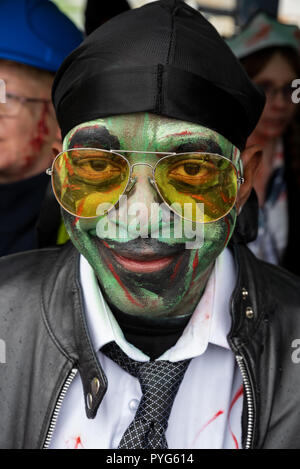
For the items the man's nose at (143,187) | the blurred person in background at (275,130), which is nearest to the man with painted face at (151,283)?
the man's nose at (143,187)

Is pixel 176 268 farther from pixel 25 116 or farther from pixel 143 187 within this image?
pixel 25 116

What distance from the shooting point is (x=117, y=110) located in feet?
4.82

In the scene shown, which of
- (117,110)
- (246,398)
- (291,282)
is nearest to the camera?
(117,110)

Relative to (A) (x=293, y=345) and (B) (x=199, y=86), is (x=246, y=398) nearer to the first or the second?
(A) (x=293, y=345)

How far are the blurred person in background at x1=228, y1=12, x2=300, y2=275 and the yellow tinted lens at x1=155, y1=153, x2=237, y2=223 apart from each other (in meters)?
1.38

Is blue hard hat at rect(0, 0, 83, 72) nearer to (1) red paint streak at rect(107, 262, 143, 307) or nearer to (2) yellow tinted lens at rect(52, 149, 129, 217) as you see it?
(2) yellow tinted lens at rect(52, 149, 129, 217)

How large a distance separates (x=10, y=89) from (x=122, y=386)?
132 cm

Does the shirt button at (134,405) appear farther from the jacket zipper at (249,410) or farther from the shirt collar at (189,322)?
the jacket zipper at (249,410)

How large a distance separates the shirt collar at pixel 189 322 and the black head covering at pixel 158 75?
43cm

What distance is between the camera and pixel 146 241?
1475mm

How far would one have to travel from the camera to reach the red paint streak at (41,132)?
2375 mm

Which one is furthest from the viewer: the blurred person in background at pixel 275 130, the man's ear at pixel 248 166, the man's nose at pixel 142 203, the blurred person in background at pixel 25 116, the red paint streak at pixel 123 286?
the blurred person in background at pixel 275 130

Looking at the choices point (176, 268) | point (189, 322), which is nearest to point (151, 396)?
point (189, 322)

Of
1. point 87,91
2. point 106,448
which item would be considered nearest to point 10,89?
point 87,91
